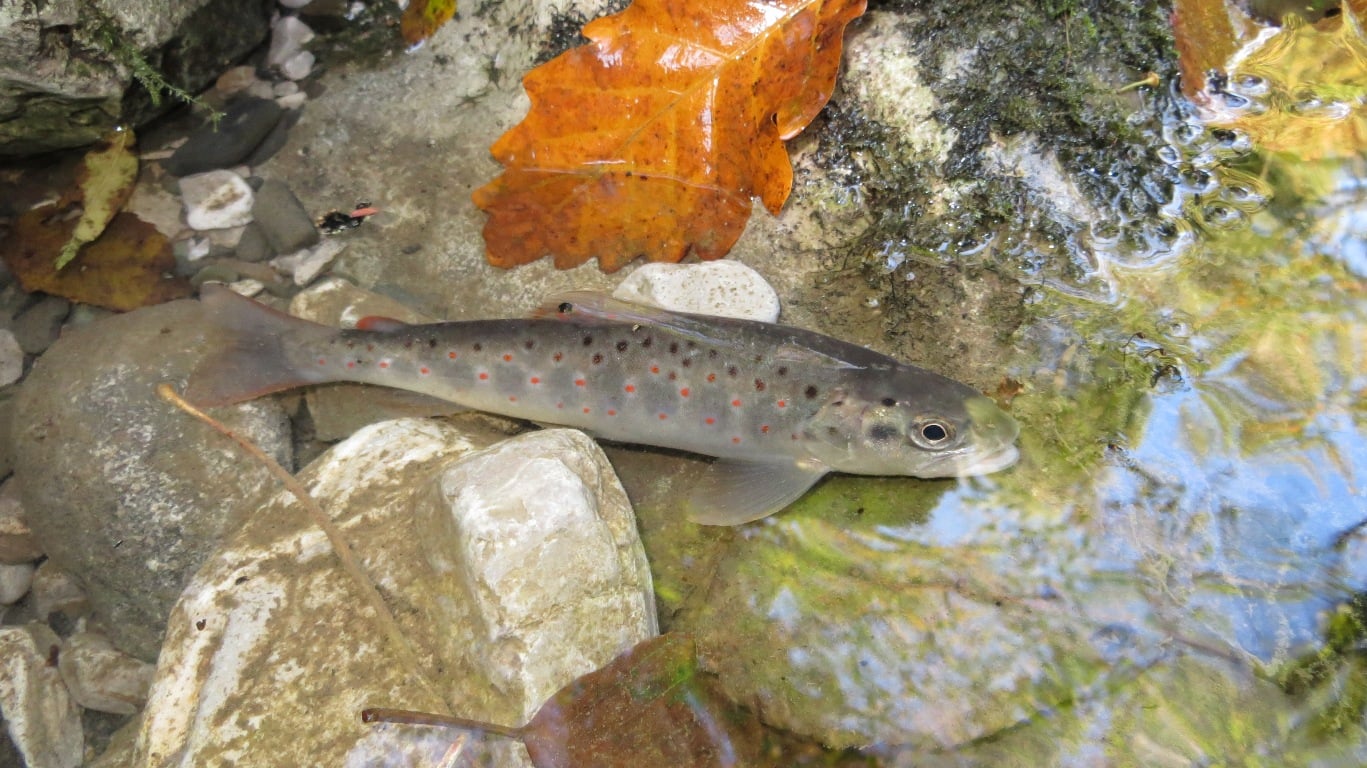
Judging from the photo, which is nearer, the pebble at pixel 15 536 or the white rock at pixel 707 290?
the white rock at pixel 707 290

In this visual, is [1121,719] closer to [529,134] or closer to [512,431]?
[512,431]

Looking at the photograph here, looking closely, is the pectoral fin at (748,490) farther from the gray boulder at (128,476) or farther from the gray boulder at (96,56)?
the gray boulder at (96,56)

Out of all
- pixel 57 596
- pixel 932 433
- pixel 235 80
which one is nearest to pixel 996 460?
pixel 932 433

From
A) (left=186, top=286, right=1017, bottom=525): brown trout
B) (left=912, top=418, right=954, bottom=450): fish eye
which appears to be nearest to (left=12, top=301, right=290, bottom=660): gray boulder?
(left=186, top=286, right=1017, bottom=525): brown trout

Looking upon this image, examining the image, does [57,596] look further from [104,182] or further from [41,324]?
[104,182]

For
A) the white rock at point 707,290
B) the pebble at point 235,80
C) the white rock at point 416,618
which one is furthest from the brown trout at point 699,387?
the pebble at point 235,80

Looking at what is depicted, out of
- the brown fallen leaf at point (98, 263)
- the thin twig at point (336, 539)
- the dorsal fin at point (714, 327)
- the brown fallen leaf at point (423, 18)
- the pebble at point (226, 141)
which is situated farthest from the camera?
the brown fallen leaf at point (423, 18)
